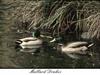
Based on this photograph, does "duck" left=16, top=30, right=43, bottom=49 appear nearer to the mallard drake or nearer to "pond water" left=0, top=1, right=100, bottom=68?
"pond water" left=0, top=1, right=100, bottom=68

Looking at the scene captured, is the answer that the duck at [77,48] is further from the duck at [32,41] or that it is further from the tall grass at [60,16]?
the duck at [32,41]

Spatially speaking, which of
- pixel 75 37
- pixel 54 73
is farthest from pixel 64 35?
pixel 54 73

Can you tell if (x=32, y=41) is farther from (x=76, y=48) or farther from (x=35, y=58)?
(x=76, y=48)

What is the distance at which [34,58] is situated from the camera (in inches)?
138

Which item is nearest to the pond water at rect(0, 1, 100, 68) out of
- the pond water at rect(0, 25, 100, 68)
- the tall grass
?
the pond water at rect(0, 25, 100, 68)

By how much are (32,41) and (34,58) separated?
0.13 m

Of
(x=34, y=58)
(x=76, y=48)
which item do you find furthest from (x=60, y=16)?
(x=34, y=58)

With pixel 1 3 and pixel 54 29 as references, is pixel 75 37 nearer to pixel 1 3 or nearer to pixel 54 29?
pixel 54 29

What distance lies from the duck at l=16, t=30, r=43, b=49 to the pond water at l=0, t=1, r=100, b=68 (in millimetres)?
37

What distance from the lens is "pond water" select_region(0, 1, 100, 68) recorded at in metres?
3.42

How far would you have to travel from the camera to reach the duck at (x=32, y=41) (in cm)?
349

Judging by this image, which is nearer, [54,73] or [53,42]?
[54,73]

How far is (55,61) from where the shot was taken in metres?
3.46

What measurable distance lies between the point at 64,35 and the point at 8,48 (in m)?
0.45
